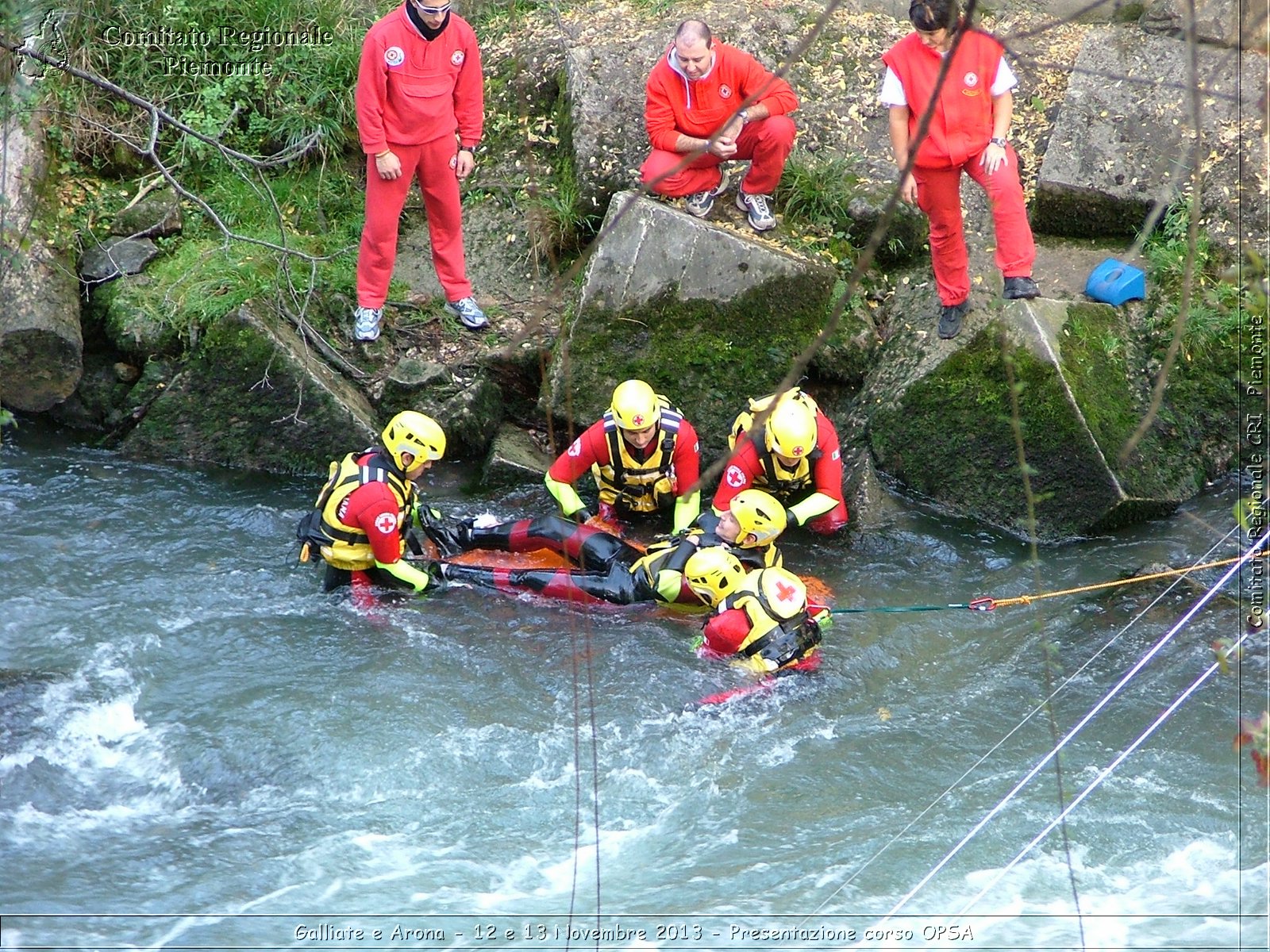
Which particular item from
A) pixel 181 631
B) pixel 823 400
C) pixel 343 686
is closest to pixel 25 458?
pixel 181 631

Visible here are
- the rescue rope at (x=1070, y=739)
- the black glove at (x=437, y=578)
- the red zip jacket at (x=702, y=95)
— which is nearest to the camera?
the rescue rope at (x=1070, y=739)

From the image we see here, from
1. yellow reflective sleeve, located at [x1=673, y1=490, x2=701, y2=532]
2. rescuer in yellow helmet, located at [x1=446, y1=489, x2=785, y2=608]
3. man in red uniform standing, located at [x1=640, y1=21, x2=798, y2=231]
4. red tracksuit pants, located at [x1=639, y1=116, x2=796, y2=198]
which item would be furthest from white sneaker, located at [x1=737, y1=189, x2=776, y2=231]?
rescuer in yellow helmet, located at [x1=446, y1=489, x2=785, y2=608]

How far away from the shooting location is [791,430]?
22.8 feet

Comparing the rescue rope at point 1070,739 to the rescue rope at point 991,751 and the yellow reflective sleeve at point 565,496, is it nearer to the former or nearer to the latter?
the rescue rope at point 991,751

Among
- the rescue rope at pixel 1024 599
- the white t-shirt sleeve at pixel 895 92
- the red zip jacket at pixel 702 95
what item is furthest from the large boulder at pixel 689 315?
the rescue rope at pixel 1024 599

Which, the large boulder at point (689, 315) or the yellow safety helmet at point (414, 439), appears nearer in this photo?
the yellow safety helmet at point (414, 439)

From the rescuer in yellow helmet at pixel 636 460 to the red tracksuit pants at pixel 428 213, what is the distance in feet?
5.53

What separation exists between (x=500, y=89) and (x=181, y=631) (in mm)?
5226

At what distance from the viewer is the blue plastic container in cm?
798

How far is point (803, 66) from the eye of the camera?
972cm

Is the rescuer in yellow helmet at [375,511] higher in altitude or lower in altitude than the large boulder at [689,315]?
lower

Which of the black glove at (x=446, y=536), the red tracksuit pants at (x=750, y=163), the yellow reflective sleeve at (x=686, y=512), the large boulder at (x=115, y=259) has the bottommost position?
the black glove at (x=446, y=536)

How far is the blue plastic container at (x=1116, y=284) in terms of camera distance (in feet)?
26.2

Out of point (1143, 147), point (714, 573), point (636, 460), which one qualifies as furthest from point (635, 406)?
point (1143, 147)
